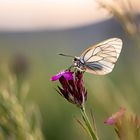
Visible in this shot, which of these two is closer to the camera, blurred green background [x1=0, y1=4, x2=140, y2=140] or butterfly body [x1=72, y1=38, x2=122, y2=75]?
butterfly body [x1=72, y1=38, x2=122, y2=75]

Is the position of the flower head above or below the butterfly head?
below

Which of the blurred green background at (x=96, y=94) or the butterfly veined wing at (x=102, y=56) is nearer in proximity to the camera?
the butterfly veined wing at (x=102, y=56)

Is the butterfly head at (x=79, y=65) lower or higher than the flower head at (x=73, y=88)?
higher

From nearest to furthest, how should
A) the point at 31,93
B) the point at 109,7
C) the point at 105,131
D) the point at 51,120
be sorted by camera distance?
1. the point at 109,7
2. the point at 105,131
3. the point at 51,120
4. the point at 31,93

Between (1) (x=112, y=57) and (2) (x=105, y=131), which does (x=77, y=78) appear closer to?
(1) (x=112, y=57)

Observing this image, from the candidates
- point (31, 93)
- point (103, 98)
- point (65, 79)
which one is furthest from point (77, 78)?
point (31, 93)

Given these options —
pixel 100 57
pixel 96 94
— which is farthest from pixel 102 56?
pixel 96 94
